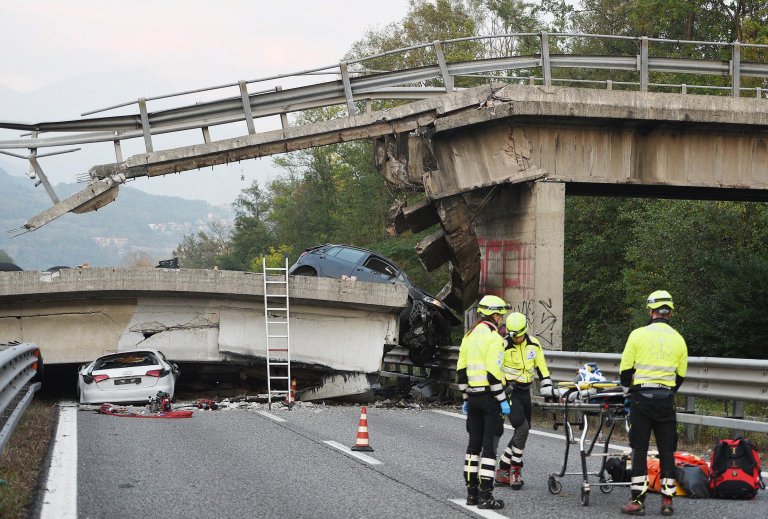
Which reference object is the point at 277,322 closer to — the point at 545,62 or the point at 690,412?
the point at 545,62

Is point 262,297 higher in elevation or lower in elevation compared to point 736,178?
lower

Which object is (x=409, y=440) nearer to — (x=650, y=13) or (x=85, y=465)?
(x=85, y=465)

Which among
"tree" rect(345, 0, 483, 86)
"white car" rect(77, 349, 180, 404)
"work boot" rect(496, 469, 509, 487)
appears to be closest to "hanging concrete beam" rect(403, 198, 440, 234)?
"white car" rect(77, 349, 180, 404)

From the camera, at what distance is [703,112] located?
1930 centimetres

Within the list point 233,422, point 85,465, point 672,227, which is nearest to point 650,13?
point 672,227

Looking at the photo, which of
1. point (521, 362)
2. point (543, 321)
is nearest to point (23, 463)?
point (521, 362)

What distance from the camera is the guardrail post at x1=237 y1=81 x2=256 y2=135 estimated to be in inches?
771

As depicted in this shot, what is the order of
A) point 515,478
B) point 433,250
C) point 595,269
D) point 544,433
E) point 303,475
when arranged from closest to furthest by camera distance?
point 515,478
point 303,475
point 544,433
point 433,250
point 595,269

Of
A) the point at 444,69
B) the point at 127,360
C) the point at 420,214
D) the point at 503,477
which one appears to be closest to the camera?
the point at 503,477

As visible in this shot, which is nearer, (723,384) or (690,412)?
(723,384)

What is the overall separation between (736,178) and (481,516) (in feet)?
44.9

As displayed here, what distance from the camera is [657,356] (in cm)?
868

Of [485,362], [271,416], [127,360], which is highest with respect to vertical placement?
[485,362]

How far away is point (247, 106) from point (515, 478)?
1163 centimetres
